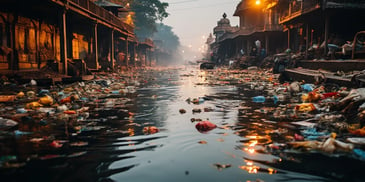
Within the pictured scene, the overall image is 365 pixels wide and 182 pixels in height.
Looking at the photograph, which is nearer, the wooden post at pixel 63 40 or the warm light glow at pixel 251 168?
the warm light glow at pixel 251 168

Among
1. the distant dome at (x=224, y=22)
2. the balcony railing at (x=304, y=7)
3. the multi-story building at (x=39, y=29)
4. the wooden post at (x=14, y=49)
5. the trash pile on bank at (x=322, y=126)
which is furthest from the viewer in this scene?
Result: the distant dome at (x=224, y=22)

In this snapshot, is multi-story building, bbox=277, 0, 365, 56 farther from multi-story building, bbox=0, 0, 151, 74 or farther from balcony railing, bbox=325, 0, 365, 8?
multi-story building, bbox=0, 0, 151, 74

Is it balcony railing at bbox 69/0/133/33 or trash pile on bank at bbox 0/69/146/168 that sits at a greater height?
balcony railing at bbox 69/0/133/33

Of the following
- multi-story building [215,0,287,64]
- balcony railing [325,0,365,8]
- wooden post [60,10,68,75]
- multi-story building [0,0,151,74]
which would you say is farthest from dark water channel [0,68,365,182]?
multi-story building [215,0,287,64]

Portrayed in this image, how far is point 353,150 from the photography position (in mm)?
2629

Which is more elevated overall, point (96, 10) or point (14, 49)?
point (96, 10)

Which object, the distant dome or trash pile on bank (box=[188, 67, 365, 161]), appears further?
the distant dome

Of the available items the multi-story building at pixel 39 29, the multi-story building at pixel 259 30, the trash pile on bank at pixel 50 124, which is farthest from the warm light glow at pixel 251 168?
the multi-story building at pixel 259 30

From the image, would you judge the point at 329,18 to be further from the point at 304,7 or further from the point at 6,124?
the point at 6,124

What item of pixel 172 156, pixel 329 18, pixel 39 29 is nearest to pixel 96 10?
pixel 39 29

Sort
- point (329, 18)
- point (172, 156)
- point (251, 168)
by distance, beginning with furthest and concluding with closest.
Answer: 1. point (329, 18)
2. point (172, 156)
3. point (251, 168)

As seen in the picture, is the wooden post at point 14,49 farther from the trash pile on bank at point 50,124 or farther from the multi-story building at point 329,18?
the multi-story building at point 329,18

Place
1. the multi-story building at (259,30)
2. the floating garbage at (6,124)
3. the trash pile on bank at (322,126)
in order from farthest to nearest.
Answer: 1. the multi-story building at (259,30)
2. the floating garbage at (6,124)
3. the trash pile on bank at (322,126)

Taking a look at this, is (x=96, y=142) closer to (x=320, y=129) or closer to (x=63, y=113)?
(x=63, y=113)
